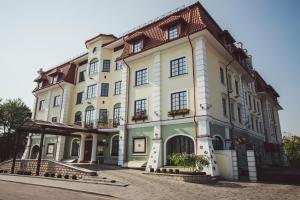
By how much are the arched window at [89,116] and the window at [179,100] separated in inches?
471

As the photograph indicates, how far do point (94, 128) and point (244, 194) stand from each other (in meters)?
18.9

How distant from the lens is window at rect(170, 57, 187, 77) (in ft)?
64.1

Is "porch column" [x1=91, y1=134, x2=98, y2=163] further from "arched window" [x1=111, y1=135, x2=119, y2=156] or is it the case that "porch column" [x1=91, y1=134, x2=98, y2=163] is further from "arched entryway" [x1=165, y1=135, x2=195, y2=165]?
"arched entryway" [x1=165, y1=135, x2=195, y2=165]

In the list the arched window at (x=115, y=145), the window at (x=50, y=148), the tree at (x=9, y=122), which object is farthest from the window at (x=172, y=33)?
the tree at (x=9, y=122)

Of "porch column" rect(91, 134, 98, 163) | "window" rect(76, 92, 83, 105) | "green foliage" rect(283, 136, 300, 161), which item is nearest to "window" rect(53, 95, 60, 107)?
"window" rect(76, 92, 83, 105)

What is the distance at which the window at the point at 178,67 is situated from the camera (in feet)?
64.1

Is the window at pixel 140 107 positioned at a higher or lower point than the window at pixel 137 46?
lower

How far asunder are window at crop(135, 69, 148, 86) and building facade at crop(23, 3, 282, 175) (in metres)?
0.11

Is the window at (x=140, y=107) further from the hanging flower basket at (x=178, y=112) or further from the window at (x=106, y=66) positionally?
the window at (x=106, y=66)

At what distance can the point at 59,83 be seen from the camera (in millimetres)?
31359

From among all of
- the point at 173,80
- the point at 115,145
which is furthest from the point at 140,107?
the point at 115,145

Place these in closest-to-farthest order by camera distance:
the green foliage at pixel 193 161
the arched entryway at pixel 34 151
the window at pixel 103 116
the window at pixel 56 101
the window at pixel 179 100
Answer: the green foliage at pixel 193 161, the window at pixel 179 100, the window at pixel 103 116, the window at pixel 56 101, the arched entryway at pixel 34 151

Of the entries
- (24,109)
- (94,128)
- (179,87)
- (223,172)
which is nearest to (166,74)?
(179,87)

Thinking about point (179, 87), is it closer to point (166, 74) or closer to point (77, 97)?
point (166, 74)
